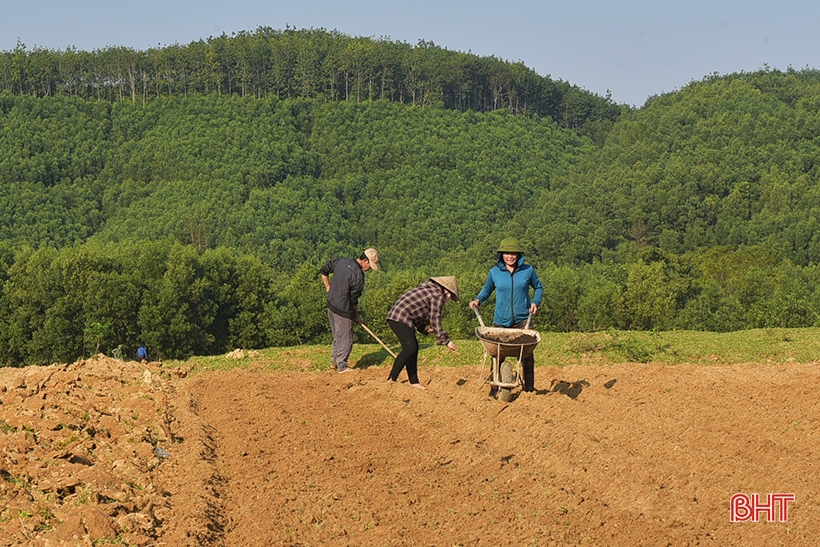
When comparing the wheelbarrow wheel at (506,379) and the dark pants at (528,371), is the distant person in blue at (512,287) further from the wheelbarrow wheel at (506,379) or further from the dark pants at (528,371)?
the wheelbarrow wheel at (506,379)

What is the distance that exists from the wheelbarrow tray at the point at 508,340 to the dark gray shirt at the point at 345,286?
11.1ft

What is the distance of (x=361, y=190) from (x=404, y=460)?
106035 millimetres

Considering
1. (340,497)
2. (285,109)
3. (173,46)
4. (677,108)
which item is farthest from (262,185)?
(340,497)

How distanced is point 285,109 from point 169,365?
373 feet

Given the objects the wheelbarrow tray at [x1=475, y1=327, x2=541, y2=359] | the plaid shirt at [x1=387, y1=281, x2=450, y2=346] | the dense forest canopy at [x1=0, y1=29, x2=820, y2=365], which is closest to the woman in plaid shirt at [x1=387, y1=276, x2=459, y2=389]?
the plaid shirt at [x1=387, y1=281, x2=450, y2=346]

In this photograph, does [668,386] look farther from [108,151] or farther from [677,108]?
[677,108]

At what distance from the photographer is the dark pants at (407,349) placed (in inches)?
509

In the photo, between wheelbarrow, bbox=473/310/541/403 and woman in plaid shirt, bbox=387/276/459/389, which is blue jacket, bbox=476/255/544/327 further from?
woman in plaid shirt, bbox=387/276/459/389

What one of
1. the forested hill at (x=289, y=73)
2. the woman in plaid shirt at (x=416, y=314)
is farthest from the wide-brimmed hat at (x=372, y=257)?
the forested hill at (x=289, y=73)

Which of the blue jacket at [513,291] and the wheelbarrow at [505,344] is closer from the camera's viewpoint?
the wheelbarrow at [505,344]
